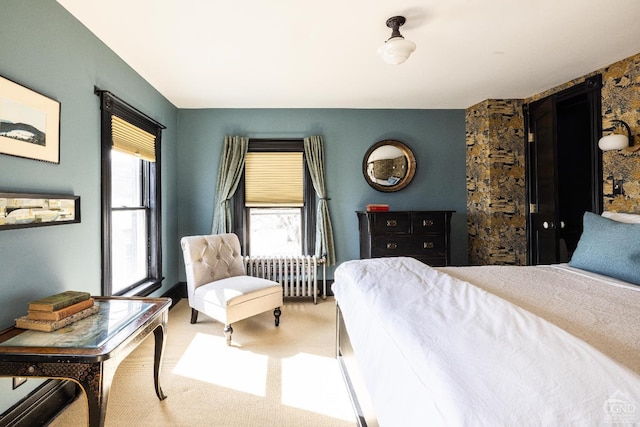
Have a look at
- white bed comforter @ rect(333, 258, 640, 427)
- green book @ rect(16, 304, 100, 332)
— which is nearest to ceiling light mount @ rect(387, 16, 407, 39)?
white bed comforter @ rect(333, 258, 640, 427)

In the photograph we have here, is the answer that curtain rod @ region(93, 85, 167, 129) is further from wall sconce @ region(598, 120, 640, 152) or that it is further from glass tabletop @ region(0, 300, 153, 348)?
wall sconce @ region(598, 120, 640, 152)

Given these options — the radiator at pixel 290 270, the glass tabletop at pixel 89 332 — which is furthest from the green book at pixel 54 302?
the radiator at pixel 290 270

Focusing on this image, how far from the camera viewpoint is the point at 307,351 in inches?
102

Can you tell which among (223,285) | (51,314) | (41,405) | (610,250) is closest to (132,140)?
(223,285)

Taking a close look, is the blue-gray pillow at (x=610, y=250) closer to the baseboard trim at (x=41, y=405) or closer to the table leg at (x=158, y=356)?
the table leg at (x=158, y=356)

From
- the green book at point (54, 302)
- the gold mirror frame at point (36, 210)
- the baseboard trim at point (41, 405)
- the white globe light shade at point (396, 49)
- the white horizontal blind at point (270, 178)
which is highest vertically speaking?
the white globe light shade at point (396, 49)

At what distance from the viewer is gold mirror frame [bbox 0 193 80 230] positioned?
61.4 inches

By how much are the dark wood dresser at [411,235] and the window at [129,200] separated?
2464 mm

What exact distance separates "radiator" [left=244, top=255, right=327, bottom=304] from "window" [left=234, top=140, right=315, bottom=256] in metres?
0.29

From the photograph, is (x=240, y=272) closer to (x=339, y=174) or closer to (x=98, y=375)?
(x=339, y=174)

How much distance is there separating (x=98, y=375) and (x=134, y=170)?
242 cm

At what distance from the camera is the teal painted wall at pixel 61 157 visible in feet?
5.33

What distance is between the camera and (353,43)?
7.97 ft

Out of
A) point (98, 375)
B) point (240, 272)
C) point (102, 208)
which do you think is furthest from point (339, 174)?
point (98, 375)
